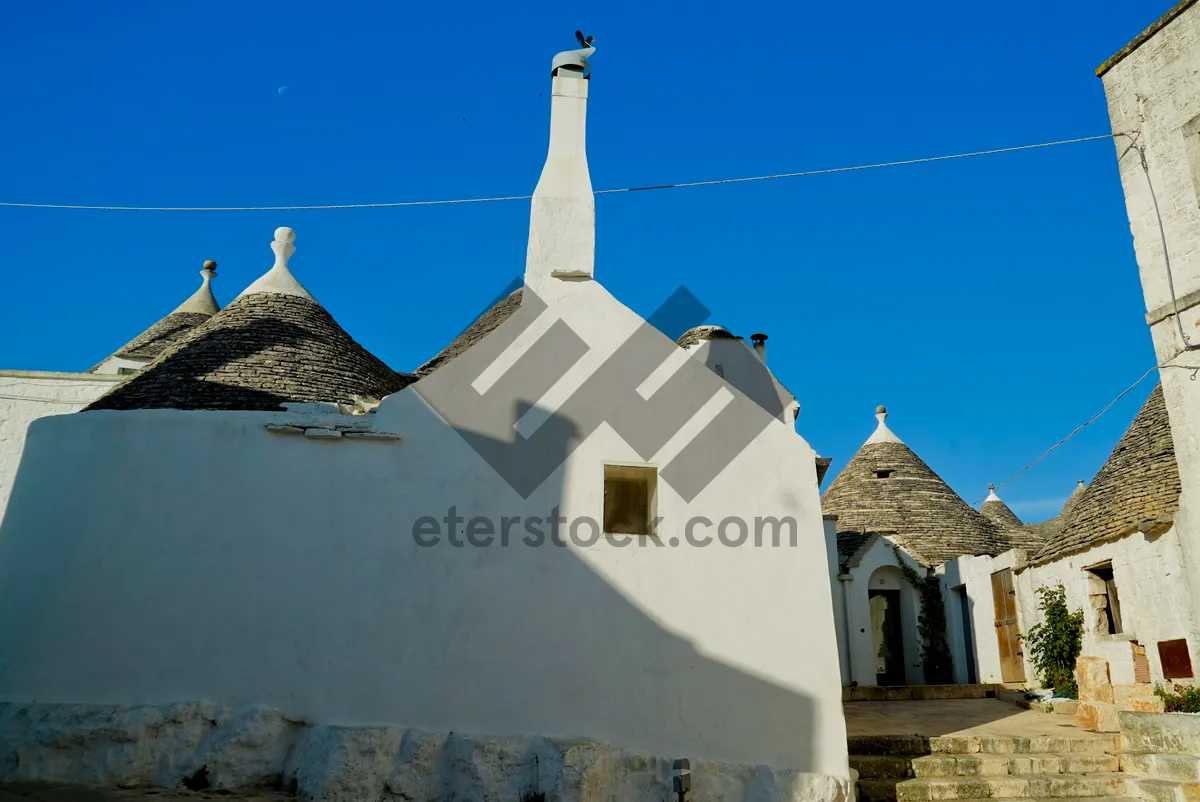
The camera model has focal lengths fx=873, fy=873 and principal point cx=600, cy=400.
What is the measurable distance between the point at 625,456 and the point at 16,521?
4973 millimetres

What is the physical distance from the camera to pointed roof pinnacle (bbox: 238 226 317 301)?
11.3m

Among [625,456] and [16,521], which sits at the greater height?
[625,456]

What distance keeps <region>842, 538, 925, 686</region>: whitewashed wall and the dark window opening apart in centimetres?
428

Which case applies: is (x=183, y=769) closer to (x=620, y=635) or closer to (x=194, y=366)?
(x=620, y=635)

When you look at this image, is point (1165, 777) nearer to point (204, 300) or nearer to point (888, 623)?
point (888, 623)

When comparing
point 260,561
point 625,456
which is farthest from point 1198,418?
point 260,561

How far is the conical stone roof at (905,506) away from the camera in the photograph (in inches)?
656

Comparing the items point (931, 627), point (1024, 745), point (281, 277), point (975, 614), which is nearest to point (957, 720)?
point (1024, 745)

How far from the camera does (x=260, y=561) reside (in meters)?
6.73

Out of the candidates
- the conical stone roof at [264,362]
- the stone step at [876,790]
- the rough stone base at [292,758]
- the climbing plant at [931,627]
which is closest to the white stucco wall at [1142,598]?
the stone step at [876,790]

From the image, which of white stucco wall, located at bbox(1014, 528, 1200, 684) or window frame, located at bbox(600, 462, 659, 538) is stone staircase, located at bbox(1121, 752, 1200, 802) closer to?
white stucco wall, located at bbox(1014, 528, 1200, 684)

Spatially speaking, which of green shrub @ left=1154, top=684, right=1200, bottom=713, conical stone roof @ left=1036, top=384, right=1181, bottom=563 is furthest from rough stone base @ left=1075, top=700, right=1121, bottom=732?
conical stone roof @ left=1036, top=384, right=1181, bottom=563

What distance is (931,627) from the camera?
615 inches

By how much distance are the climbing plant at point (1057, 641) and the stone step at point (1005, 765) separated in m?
3.45
